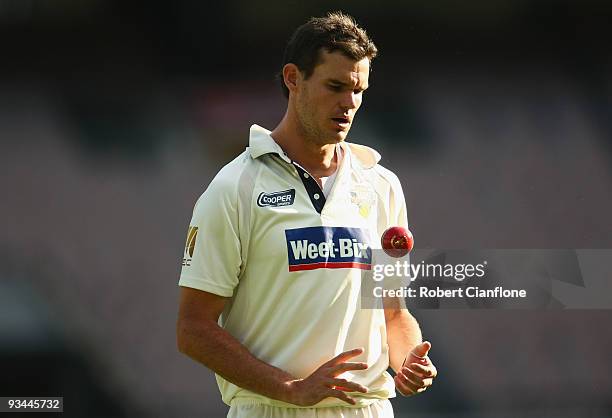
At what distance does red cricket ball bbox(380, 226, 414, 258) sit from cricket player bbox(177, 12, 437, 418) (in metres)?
0.04

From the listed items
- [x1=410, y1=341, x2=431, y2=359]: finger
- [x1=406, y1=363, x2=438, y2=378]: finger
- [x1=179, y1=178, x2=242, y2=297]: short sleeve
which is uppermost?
[x1=179, y1=178, x2=242, y2=297]: short sleeve

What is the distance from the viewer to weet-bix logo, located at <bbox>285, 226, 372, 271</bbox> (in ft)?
8.39

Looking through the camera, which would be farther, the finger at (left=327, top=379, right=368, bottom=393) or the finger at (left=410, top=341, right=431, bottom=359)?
the finger at (left=410, top=341, right=431, bottom=359)

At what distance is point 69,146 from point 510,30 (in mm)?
2099

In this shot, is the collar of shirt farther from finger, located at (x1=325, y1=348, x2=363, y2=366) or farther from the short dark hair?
finger, located at (x1=325, y1=348, x2=363, y2=366)

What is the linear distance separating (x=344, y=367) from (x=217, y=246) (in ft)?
1.45

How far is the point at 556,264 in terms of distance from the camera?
4703mm

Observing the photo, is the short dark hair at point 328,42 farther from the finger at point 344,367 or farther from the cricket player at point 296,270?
the finger at point 344,367

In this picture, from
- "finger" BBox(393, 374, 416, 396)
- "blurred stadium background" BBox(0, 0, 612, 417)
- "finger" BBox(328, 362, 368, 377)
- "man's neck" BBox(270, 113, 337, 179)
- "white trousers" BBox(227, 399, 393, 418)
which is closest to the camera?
"finger" BBox(328, 362, 368, 377)

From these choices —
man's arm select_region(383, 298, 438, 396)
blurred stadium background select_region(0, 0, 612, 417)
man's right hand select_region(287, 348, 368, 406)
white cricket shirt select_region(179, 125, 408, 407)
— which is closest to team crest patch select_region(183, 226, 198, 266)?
white cricket shirt select_region(179, 125, 408, 407)

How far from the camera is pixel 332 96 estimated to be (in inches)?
104

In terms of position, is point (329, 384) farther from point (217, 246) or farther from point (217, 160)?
point (217, 160)

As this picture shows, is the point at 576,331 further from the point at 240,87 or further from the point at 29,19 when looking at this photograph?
the point at 29,19

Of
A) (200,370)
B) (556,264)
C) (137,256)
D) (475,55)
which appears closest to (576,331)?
(556,264)
